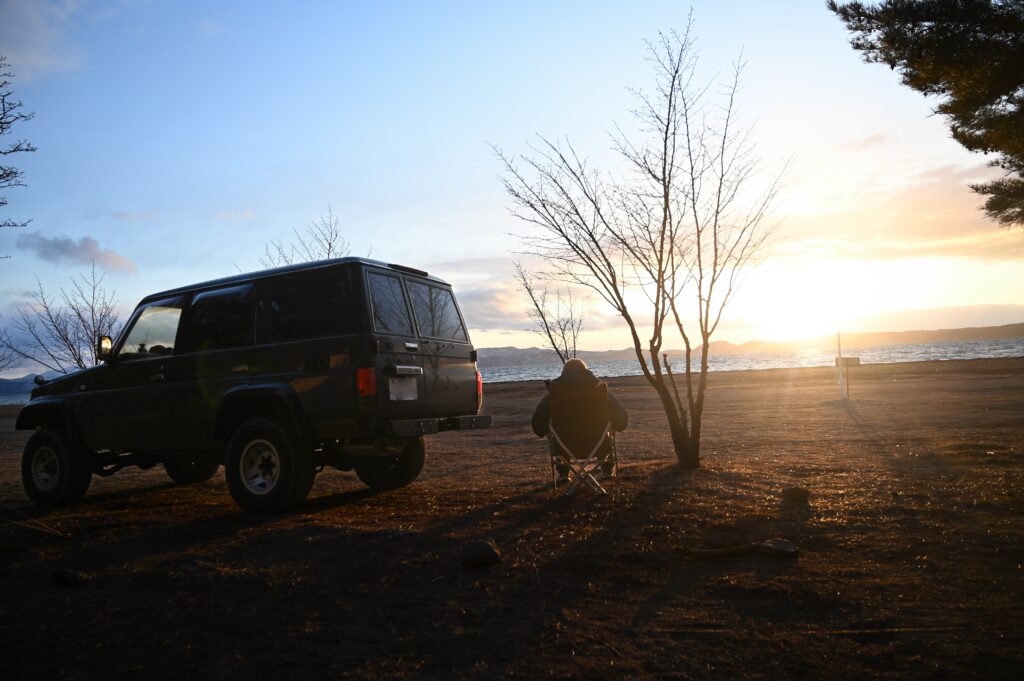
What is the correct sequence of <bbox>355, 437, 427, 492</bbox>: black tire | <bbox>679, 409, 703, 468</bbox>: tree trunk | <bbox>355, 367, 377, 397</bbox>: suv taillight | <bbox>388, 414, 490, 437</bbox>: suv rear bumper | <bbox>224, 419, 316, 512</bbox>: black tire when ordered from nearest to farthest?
1. <bbox>355, 367, 377, 397</bbox>: suv taillight
2. <bbox>388, 414, 490, 437</bbox>: suv rear bumper
3. <bbox>224, 419, 316, 512</bbox>: black tire
4. <bbox>355, 437, 427, 492</bbox>: black tire
5. <bbox>679, 409, 703, 468</bbox>: tree trunk

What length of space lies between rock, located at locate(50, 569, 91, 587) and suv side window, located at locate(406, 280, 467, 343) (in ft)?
11.9

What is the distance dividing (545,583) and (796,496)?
3.24 meters

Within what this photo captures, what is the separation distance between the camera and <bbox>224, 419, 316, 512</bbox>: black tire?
6.80m

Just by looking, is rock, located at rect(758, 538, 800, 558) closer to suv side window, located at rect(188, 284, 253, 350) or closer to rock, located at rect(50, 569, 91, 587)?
rock, located at rect(50, 569, 91, 587)

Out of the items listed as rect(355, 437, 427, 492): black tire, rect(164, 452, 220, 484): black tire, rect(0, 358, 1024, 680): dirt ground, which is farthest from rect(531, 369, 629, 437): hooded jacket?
rect(164, 452, 220, 484): black tire

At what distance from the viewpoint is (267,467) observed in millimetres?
7086

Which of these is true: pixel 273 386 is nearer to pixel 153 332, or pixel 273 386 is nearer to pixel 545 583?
pixel 153 332

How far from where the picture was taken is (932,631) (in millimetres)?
3699

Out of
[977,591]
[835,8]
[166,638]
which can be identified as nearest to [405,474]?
[166,638]

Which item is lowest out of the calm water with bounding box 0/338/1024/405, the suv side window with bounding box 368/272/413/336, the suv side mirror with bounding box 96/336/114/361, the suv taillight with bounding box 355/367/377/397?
the calm water with bounding box 0/338/1024/405

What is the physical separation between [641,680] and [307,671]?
1587 millimetres

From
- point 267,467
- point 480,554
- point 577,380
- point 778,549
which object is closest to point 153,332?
point 267,467

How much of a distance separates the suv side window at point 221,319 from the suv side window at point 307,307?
23 centimetres

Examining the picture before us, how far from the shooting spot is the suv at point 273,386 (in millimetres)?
6605
